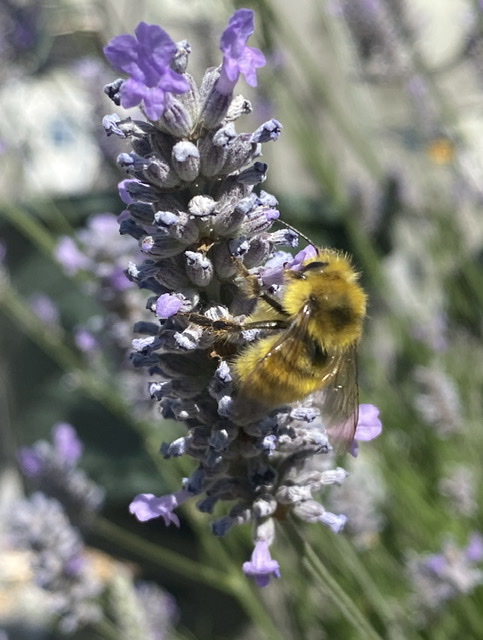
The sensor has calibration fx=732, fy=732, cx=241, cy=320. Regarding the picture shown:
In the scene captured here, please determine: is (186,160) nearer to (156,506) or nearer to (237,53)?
(237,53)

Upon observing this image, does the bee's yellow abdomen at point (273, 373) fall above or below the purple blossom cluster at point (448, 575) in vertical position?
above

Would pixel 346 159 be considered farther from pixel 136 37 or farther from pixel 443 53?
pixel 136 37

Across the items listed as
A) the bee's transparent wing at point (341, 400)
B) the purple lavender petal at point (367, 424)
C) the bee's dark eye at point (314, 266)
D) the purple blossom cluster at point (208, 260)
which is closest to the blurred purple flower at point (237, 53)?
the purple blossom cluster at point (208, 260)

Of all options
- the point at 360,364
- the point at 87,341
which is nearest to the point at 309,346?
the point at 87,341

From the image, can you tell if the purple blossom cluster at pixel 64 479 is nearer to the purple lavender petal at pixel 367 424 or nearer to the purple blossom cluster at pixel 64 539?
the purple blossom cluster at pixel 64 539

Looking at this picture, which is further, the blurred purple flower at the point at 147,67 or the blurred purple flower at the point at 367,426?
the blurred purple flower at the point at 367,426

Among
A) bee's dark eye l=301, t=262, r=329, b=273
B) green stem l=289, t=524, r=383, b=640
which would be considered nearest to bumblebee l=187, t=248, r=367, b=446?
bee's dark eye l=301, t=262, r=329, b=273
